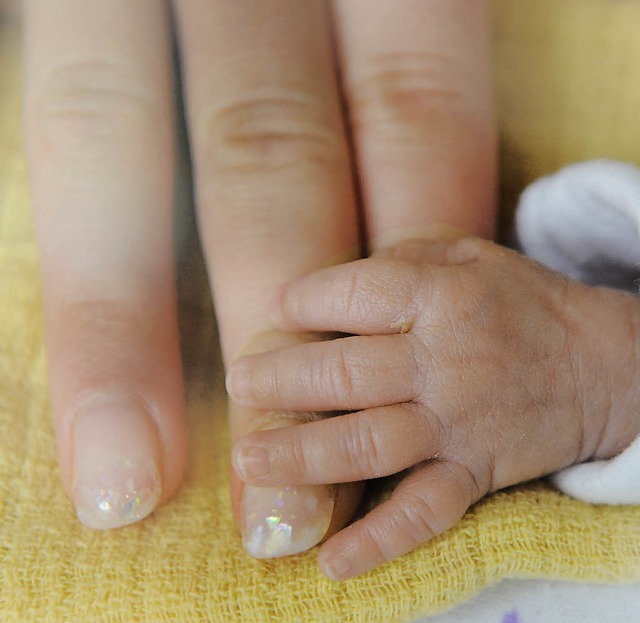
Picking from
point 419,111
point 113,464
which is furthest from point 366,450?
point 419,111

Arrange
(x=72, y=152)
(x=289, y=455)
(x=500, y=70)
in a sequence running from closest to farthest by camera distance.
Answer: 1. (x=289, y=455)
2. (x=72, y=152)
3. (x=500, y=70)

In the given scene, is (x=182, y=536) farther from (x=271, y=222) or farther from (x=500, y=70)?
(x=500, y=70)

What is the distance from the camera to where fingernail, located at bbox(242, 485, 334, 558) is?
0.35 m

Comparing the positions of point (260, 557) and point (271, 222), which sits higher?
point (271, 222)

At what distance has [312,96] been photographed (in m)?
0.49

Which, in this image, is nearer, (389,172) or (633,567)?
(633,567)

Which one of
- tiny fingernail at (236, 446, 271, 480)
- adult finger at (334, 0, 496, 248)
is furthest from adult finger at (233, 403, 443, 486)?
adult finger at (334, 0, 496, 248)

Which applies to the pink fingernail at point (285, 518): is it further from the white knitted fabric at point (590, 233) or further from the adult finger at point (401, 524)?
the white knitted fabric at point (590, 233)

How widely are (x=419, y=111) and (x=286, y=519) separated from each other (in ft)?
0.91

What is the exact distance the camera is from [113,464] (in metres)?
0.38

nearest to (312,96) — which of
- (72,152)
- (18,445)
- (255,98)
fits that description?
(255,98)

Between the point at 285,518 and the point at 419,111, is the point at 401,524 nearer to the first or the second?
the point at 285,518

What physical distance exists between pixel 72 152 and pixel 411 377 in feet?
0.84

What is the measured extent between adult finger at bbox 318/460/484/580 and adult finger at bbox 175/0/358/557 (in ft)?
0.06
